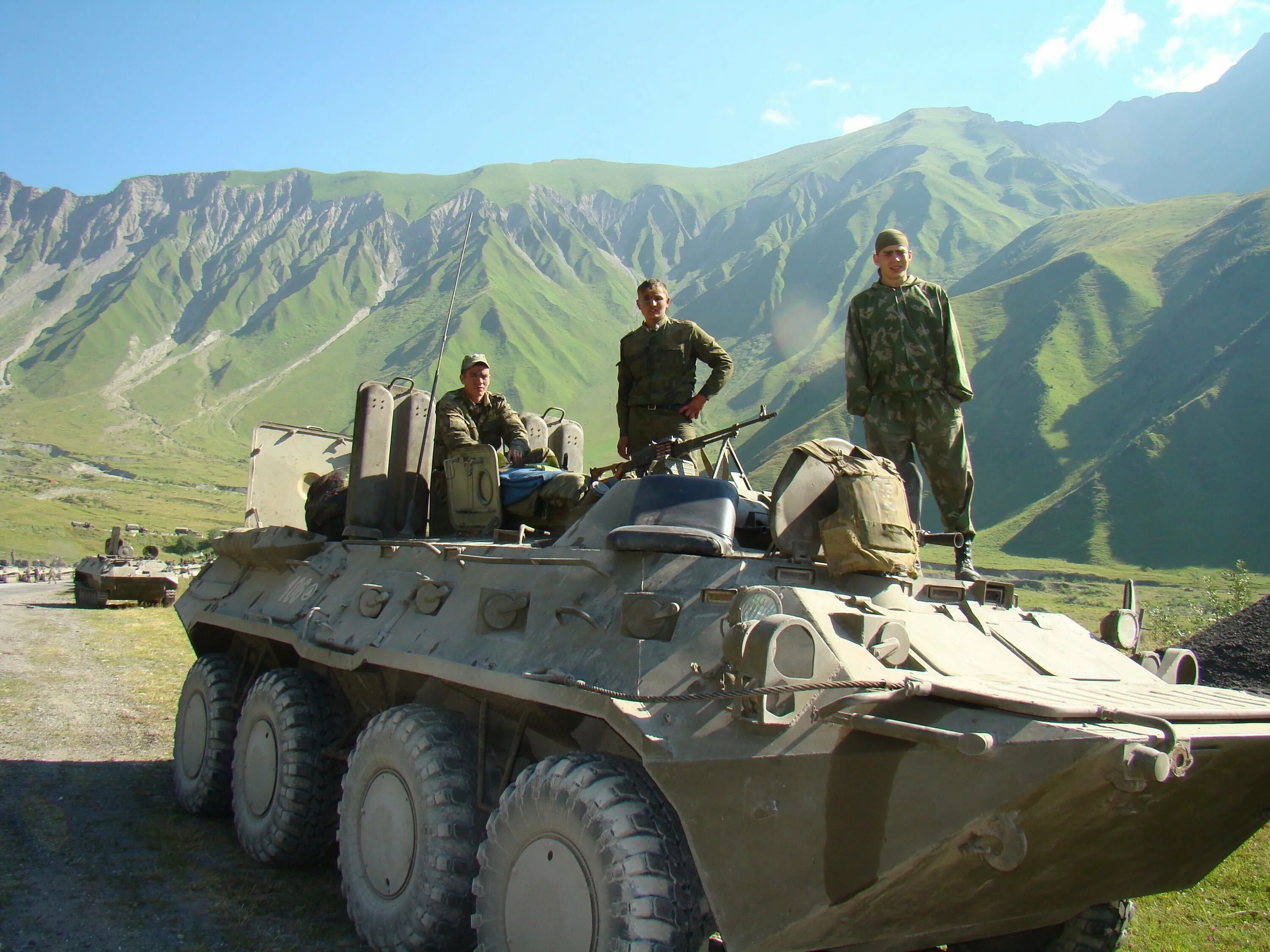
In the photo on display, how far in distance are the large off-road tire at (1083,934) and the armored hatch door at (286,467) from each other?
5.34 metres

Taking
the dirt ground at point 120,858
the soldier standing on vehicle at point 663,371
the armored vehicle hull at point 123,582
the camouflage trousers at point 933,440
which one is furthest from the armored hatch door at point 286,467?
the armored vehicle hull at point 123,582

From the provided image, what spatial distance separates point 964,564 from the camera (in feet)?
17.3

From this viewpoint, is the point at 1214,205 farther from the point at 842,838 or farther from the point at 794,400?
the point at 842,838

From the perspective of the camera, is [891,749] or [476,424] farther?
[476,424]

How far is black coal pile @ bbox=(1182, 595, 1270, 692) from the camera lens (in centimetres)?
830

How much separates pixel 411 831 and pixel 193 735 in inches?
124

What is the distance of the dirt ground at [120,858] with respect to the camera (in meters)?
4.86

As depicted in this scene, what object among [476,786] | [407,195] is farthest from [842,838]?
[407,195]

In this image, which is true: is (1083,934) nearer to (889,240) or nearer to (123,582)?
A: (889,240)

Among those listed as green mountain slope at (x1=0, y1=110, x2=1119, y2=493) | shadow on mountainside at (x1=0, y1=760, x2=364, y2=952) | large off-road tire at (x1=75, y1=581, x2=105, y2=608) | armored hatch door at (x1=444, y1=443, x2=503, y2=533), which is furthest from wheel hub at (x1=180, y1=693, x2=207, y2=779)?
green mountain slope at (x1=0, y1=110, x2=1119, y2=493)

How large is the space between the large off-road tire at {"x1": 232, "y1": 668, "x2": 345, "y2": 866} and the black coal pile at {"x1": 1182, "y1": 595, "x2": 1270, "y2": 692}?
20.3 feet

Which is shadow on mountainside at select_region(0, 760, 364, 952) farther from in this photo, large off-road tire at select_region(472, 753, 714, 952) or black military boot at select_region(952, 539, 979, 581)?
black military boot at select_region(952, 539, 979, 581)

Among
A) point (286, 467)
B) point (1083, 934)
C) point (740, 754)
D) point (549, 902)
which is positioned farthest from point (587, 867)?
point (286, 467)

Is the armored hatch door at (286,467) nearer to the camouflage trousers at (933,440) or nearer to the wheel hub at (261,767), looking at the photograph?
the wheel hub at (261,767)
